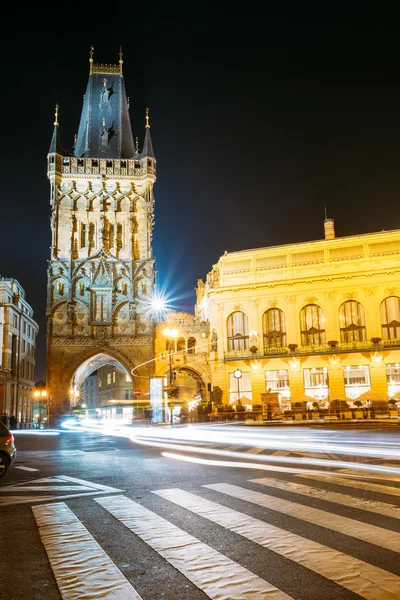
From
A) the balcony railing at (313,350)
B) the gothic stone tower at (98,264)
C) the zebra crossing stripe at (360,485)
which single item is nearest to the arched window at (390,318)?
the balcony railing at (313,350)

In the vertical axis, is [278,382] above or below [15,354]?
below

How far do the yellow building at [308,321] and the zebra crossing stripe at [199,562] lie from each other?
3573 cm

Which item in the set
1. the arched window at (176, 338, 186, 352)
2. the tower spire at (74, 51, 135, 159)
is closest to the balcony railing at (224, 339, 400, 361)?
the arched window at (176, 338, 186, 352)

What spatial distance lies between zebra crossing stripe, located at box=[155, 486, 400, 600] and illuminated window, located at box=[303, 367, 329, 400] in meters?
37.9

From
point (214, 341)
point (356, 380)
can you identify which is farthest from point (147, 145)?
point (356, 380)

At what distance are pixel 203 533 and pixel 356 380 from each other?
39378 mm

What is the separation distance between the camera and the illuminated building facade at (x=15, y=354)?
47.6 m

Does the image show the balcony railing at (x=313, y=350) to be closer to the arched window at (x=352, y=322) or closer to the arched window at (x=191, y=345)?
the arched window at (x=352, y=322)

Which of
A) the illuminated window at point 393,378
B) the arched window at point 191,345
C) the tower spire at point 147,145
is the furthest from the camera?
the tower spire at point 147,145

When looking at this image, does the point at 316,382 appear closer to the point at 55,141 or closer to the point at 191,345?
the point at 191,345

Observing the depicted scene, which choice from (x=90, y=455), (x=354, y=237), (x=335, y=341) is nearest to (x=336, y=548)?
(x=90, y=455)

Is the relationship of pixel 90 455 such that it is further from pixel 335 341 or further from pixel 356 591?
pixel 335 341

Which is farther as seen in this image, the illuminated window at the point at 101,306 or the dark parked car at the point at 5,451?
the illuminated window at the point at 101,306

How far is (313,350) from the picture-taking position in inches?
1684
